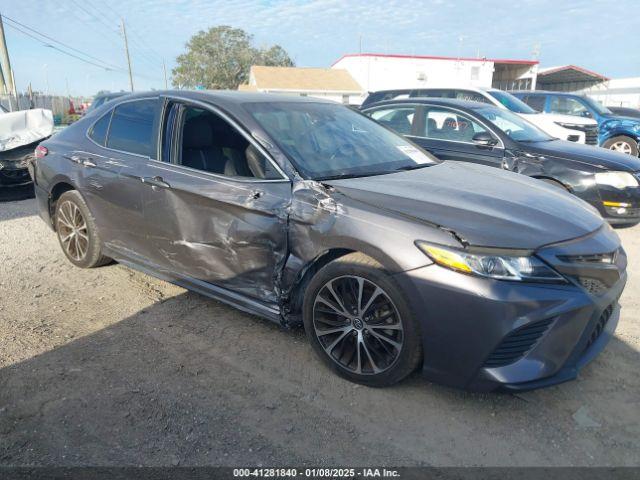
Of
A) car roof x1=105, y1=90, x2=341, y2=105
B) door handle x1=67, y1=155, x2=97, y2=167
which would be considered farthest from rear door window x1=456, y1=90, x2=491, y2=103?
door handle x1=67, y1=155, x2=97, y2=167

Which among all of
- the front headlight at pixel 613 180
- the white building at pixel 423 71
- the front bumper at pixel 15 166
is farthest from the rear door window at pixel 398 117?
the white building at pixel 423 71

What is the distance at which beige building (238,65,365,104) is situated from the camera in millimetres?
43250

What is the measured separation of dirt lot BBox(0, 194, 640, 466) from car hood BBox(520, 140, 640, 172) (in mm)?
2740

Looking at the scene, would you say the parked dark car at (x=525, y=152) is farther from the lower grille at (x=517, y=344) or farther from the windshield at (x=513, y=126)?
the lower grille at (x=517, y=344)

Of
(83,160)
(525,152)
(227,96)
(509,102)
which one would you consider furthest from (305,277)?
(509,102)

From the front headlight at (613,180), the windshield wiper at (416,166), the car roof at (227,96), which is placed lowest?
the front headlight at (613,180)

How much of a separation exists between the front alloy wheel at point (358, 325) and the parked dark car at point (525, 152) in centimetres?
398

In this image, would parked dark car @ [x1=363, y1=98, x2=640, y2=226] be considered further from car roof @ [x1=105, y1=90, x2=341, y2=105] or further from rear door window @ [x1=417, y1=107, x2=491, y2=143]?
car roof @ [x1=105, y1=90, x2=341, y2=105]

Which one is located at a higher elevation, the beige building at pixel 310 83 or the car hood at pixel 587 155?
the beige building at pixel 310 83

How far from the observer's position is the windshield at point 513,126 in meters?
6.27

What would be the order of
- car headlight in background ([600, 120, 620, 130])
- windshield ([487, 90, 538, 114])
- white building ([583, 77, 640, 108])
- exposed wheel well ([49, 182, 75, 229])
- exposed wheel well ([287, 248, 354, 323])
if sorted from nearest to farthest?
1. exposed wheel well ([287, 248, 354, 323])
2. exposed wheel well ([49, 182, 75, 229])
3. windshield ([487, 90, 538, 114])
4. car headlight in background ([600, 120, 620, 130])
5. white building ([583, 77, 640, 108])

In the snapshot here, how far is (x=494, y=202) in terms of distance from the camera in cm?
287

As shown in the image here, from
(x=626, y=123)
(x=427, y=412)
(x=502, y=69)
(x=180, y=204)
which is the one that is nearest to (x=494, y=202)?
(x=427, y=412)

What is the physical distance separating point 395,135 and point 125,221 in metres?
2.31
